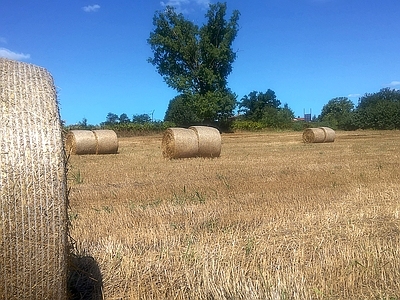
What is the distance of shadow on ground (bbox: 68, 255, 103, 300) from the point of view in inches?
145

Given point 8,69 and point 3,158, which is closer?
point 3,158

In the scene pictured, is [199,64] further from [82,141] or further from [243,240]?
[243,240]

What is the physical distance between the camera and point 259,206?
625 centimetres

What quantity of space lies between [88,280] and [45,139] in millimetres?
1248

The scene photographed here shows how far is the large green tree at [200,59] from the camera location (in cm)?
4012

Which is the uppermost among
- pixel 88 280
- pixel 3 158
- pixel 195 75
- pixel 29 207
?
pixel 195 75

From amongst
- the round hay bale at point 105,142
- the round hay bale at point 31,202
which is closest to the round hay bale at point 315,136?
the round hay bale at point 105,142

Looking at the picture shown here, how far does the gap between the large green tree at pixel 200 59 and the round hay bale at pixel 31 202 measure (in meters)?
36.1

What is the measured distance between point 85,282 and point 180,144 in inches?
427

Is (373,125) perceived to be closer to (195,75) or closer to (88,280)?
(195,75)

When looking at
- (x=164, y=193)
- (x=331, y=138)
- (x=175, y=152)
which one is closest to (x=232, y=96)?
(x=331, y=138)

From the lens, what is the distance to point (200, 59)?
41500mm

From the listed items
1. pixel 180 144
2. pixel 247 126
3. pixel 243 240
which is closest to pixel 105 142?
pixel 180 144

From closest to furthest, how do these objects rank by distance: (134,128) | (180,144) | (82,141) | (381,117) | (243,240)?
(243,240) → (180,144) → (82,141) → (134,128) → (381,117)
